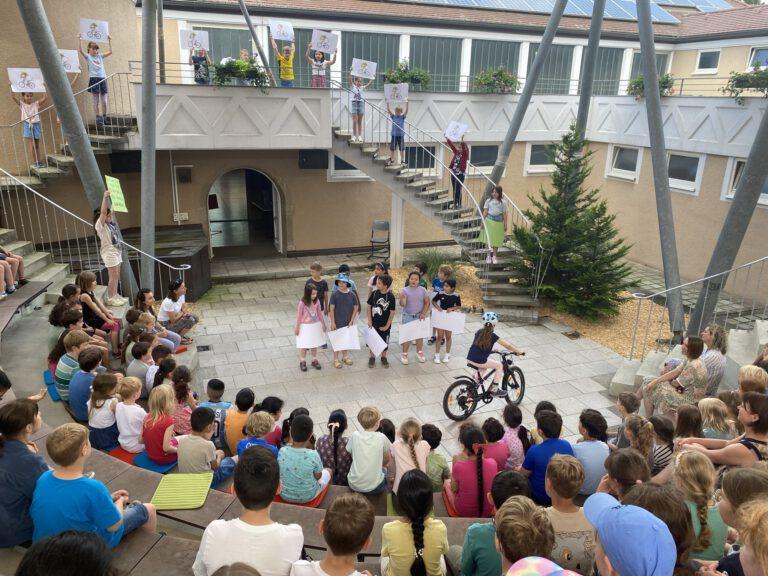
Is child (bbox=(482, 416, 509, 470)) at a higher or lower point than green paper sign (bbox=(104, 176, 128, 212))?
lower

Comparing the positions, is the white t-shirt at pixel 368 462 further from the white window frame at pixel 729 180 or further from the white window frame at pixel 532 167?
the white window frame at pixel 532 167

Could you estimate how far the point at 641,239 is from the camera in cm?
1700

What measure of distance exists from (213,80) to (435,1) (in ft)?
26.6

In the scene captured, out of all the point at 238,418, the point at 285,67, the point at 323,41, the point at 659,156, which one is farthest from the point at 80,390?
the point at 659,156

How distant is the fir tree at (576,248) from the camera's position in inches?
470

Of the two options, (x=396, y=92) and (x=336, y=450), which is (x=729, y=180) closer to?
(x=396, y=92)

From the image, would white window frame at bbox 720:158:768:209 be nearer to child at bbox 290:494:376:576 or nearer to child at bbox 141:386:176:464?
child at bbox 141:386:176:464

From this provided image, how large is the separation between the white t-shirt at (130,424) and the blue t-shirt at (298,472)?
1.58 metres

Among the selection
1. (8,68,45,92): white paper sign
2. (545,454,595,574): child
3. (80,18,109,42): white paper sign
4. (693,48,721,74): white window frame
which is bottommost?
(545,454,595,574): child

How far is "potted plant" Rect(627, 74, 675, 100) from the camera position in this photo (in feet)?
50.2

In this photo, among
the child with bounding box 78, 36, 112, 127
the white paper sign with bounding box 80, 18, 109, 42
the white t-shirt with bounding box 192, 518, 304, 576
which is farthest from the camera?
the child with bounding box 78, 36, 112, 127

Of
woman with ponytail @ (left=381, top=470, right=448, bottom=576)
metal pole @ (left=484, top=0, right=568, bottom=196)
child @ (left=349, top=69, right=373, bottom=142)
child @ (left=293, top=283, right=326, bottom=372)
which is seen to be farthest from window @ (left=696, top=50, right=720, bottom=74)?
woman with ponytail @ (left=381, top=470, right=448, bottom=576)

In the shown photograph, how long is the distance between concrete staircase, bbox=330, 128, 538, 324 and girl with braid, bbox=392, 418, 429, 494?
767 cm

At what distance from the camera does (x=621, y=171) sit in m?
17.6
